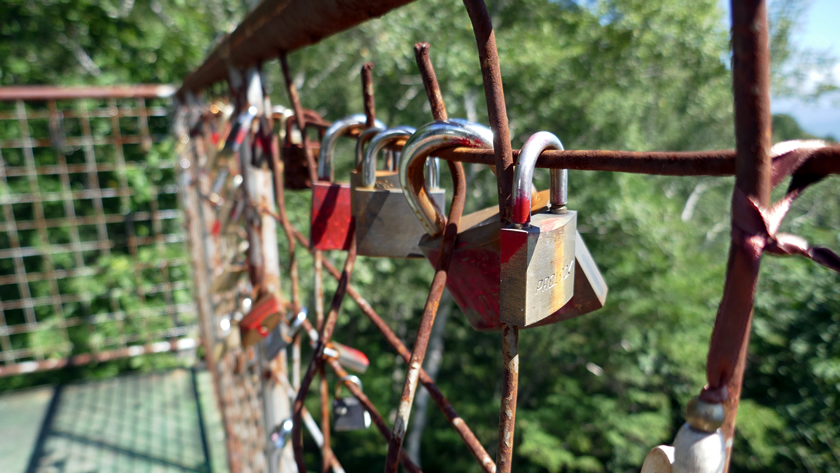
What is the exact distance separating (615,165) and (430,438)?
10.5m

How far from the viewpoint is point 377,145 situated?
611 mm

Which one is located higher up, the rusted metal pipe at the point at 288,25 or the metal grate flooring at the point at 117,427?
the rusted metal pipe at the point at 288,25

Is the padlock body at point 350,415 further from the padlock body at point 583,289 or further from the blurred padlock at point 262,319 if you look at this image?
the padlock body at point 583,289

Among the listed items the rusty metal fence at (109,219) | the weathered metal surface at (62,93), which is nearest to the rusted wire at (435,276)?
the weathered metal surface at (62,93)

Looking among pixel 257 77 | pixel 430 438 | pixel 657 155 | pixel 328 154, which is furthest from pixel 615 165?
pixel 430 438

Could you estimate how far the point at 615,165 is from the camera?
1.29 ft

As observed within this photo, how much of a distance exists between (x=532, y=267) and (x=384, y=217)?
11.4 inches

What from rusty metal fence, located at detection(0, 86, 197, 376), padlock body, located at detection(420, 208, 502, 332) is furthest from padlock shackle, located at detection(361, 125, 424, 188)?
rusty metal fence, located at detection(0, 86, 197, 376)

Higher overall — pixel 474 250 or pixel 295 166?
pixel 295 166

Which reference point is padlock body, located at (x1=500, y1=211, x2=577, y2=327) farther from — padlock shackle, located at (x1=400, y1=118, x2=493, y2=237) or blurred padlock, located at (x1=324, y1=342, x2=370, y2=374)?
blurred padlock, located at (x1=324, y1=342, x2=370, y2=374)

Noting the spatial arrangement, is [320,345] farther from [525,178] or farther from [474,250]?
[525,178]

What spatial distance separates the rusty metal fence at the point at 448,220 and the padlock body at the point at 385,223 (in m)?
0.12

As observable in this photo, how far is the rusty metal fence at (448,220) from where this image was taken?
0.30m

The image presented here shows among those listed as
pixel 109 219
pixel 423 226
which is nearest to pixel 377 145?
pixel 423 226
